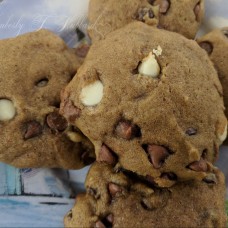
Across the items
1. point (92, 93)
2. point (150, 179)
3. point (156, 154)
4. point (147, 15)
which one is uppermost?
point (147, 15)

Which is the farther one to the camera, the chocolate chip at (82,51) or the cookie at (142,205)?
the chocolate chip at (82,51)

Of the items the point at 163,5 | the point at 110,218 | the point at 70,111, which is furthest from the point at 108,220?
the point at 163,5

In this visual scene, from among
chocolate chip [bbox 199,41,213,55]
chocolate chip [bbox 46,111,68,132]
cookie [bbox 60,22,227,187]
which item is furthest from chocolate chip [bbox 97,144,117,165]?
chocolate chip [bbox 199,41,213,55]

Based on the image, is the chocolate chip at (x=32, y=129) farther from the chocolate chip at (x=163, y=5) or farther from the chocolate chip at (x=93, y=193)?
the chocolate chip at (x=163, y=5)

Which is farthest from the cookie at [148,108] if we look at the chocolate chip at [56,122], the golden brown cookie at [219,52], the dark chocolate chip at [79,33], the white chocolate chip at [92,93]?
the dark chocolate chip at [79,33]

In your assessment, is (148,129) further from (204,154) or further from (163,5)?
(163,5)

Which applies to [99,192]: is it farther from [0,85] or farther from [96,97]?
[0,85]

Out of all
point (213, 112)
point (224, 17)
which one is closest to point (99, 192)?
point (213, 112)
